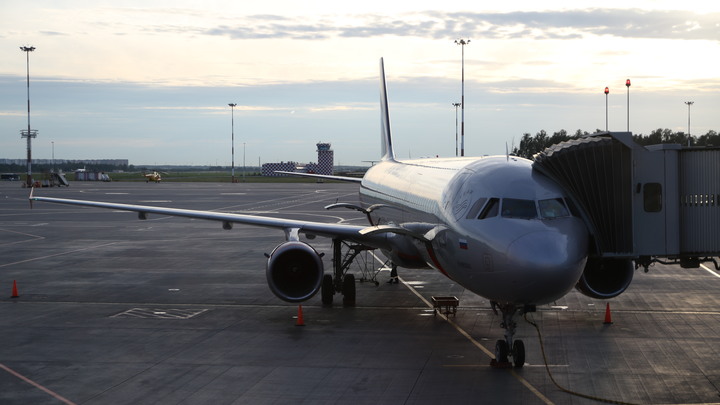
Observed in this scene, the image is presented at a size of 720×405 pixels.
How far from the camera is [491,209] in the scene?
56.2ft

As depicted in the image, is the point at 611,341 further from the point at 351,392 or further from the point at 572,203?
the point at 351,392

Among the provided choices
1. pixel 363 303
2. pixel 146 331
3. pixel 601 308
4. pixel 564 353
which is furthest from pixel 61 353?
pixel 601 308

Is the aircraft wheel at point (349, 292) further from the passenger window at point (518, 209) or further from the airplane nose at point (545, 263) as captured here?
the airplane nose at point (545, 263)

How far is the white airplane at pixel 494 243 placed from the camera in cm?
1599

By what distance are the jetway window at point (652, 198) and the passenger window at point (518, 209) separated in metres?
3.16

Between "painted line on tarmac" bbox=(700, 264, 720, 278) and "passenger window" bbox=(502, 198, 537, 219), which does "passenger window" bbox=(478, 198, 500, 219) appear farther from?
"painted line on tarmac" bbox=(700, 264, 720, 278)

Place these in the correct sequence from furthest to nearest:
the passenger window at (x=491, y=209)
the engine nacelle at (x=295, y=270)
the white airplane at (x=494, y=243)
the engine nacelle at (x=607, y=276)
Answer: the engine nacelle at (x=295, y=270), the engine nacelle at (x=607, y=276), the passenger window at (x=491, y=209), the white airplane at (x=494, y=243)

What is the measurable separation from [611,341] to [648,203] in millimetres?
4499

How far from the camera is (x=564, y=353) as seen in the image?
19828 millimetres

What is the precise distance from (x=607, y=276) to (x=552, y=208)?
5.23 m

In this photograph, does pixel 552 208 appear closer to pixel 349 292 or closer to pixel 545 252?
pixel 545 252

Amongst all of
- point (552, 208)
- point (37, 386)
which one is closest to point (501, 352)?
point (552, 208)

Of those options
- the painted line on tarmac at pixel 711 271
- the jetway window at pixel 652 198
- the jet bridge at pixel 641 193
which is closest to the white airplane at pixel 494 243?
the jet bridge at pixel 641 193

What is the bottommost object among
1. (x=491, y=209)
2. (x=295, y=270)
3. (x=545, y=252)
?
(x=295, y=270)
